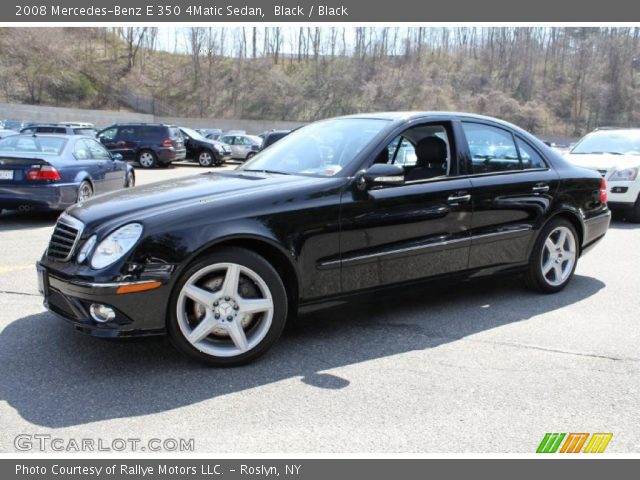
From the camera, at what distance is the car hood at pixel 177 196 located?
3678 millimetres

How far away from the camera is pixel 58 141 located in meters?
9.75

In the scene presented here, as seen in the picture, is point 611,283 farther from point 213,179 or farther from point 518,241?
point 213,179

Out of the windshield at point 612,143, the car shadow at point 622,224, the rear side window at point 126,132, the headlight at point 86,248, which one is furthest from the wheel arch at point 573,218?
the rear side window at point 126,132

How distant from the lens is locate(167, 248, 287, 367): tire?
11.8 ft

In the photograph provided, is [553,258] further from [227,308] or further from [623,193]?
[623,193]

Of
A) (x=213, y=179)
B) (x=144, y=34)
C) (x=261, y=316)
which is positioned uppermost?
(x=144, y=34)

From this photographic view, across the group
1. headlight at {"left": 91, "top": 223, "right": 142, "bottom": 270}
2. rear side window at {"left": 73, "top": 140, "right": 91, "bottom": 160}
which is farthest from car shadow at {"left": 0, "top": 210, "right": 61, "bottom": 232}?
headlight at {"left": 91, "top": 223, "right": 142, "bottom": 270}

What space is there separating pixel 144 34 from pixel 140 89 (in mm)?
13335

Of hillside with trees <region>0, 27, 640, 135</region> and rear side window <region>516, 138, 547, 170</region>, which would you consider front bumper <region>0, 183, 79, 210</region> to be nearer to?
rear side window <region>516, 138, 547, 170</region>

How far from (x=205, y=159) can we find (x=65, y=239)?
70.3 ft

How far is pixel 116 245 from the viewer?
138 inches

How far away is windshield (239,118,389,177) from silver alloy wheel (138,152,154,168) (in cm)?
1807

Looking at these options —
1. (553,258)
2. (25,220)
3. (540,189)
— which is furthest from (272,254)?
(25,220)
